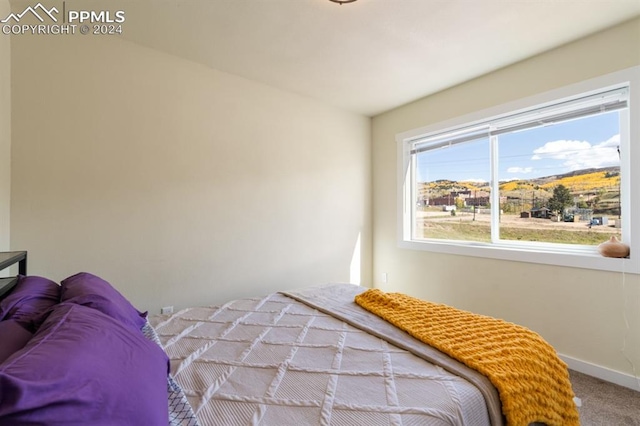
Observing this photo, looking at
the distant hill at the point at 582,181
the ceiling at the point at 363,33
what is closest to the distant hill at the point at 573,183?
the distant hill at the point at 582,181

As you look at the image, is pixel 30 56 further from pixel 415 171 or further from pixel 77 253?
pixel 415 171

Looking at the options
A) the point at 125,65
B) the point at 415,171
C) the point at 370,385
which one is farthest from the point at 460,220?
the point at 125,65

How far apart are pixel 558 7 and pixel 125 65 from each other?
3.08 m

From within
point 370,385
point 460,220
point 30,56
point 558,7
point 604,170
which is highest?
point 558,7

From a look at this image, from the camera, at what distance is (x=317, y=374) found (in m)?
1.15

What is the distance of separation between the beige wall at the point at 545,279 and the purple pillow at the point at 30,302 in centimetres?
312

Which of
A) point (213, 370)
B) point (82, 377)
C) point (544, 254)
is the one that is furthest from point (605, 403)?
point (82, 377)

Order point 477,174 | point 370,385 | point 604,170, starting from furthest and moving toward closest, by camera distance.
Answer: point 477,174 → point 604,170 → point 370,385

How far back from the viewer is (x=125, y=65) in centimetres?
226

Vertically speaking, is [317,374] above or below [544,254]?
below

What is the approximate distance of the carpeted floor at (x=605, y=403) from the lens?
171 cm

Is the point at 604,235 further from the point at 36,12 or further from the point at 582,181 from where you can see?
the point at 36,12

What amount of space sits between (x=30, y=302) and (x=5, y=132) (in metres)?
1.46

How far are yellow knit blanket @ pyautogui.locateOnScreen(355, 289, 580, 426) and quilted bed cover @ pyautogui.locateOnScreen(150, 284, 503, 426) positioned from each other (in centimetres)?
5
